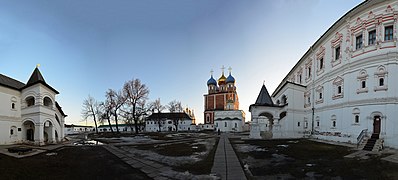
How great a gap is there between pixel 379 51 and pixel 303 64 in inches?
559

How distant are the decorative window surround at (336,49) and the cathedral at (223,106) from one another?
43.4 meters

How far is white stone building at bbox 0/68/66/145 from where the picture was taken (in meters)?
19.1

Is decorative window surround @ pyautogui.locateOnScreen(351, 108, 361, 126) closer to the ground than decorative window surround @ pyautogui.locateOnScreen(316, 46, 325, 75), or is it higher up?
closer to the ground

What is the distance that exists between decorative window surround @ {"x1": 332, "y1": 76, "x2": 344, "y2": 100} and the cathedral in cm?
4280

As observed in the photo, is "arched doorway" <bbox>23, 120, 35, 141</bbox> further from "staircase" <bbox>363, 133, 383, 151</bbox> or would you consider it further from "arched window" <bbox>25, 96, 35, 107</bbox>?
"staircase" <bbox>363, 133, 383, 151</bbox>

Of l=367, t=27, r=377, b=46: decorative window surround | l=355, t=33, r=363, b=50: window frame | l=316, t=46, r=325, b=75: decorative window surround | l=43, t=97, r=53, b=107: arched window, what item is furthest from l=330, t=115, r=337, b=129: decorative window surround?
l=43, t=97, r=53, b=107: arched window

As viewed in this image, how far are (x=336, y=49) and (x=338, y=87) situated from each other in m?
4.16

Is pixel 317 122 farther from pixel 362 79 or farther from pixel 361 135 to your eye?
pixel 361 135

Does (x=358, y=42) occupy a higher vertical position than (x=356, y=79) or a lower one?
higher

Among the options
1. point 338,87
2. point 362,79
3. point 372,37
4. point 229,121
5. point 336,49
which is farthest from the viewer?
point 229,121

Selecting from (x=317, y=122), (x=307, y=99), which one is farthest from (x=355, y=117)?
(x=307, y=99)

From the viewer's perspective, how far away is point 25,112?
2078 centimetres

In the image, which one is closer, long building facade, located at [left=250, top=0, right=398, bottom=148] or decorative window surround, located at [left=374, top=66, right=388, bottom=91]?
long building facade, located at [left=250, top=0, right=398, bottom=148]

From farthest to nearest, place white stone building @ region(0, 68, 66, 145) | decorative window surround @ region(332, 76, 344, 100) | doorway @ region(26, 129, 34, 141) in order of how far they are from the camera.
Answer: doorway @ region(26, 129, 34, 141) → white stone building @ region(0, 68, 66, 145) → decorative window surround @ region(332, 76, 344, 100)
